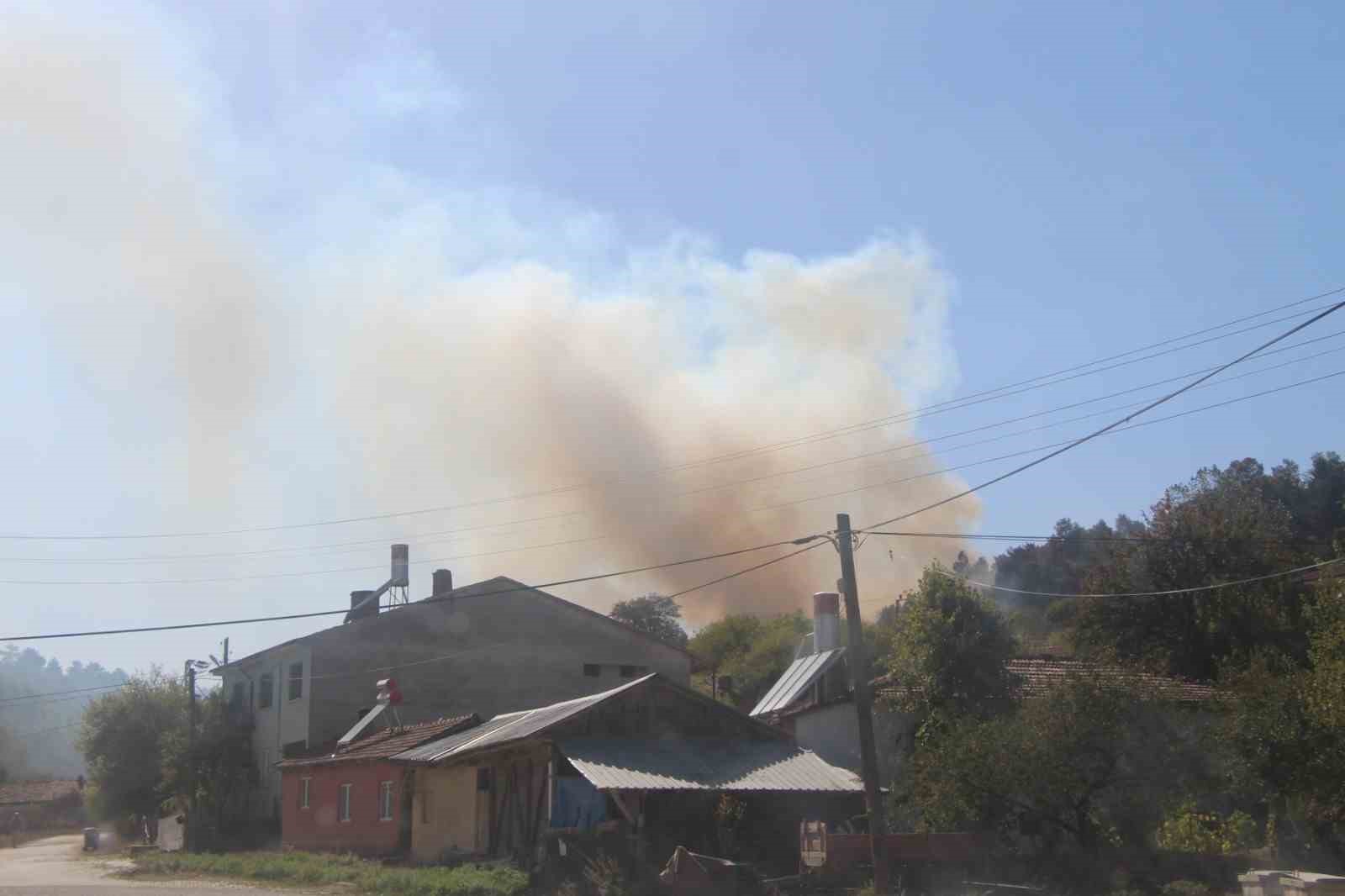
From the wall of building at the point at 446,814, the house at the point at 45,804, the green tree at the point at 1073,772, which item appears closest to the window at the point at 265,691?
the wall of building at the point at 446,814

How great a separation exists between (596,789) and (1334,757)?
13.7 meters

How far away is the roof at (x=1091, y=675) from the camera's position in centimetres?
2557

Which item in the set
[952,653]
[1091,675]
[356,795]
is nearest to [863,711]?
[1091,675]

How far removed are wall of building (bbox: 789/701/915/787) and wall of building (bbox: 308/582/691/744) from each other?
13.0 metres

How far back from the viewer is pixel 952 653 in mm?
31484

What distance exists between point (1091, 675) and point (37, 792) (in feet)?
244

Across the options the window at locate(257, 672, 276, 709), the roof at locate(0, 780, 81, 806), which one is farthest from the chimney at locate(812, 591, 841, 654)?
the roof at locate(0, 780, 81, 806)

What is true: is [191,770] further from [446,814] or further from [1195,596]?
[1195,596]

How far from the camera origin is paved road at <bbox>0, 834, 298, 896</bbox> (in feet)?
89.9

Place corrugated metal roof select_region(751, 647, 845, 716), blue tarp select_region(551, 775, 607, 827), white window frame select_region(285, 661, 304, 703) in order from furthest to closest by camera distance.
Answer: white window frame select_region(285, 661, 304, 703), corrugated metal roof select_region(751, 647, 845, 716), blue tarp select_region(551, 775, 607, 827)

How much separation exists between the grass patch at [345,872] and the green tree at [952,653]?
38.4 ft

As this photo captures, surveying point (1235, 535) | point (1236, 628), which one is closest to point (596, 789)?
point (1236, 628)

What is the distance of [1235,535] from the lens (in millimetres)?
41281

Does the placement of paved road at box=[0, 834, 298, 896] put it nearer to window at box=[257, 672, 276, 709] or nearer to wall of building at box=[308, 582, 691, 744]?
window at box=[257, 672, 276, 709]
